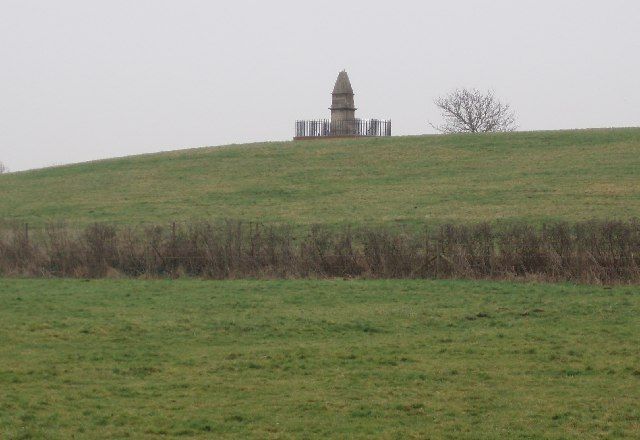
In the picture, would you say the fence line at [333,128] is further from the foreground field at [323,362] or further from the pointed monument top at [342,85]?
the foreground field at [323,362]

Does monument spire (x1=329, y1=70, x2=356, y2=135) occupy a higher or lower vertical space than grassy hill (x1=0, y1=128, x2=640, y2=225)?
higher

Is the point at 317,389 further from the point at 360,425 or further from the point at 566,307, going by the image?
the point at 566,307

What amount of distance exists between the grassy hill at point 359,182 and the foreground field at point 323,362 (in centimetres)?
1353

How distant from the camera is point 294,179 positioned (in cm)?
4416

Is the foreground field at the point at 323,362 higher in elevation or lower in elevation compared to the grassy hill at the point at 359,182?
lower

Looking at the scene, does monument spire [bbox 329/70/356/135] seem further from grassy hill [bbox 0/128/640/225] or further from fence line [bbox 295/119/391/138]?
grassy hill [bbox 0/128/640/225]

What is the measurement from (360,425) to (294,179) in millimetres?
34386

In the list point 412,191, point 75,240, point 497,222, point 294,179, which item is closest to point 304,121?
point 294,179

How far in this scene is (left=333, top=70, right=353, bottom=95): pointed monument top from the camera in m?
65.7

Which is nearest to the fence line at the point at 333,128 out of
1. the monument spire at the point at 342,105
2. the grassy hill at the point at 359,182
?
the monument spire at the point at 342,105

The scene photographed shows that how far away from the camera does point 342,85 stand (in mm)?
65938

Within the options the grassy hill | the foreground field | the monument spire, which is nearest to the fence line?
the monument spire

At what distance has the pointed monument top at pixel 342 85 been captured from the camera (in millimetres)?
65688

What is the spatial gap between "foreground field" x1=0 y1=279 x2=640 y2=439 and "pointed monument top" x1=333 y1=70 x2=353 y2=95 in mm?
45281
